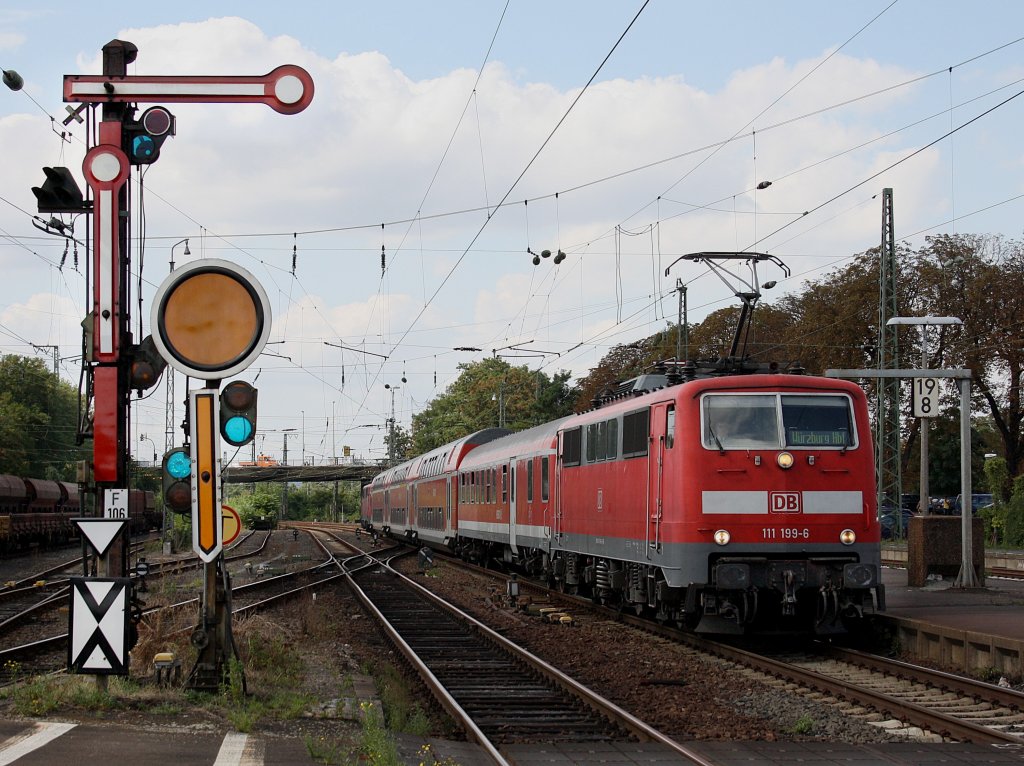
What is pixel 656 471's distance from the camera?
15.0 meters

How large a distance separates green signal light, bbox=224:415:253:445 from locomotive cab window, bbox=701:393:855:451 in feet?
20.1

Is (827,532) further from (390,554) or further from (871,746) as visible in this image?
(390,554)

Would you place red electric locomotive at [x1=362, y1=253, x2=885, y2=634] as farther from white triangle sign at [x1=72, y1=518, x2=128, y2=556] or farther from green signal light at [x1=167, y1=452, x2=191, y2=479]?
white triangle sign at [x1=72, y1=518, x2=128, y2=556]

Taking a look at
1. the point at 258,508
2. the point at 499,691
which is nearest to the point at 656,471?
the point at 499,691

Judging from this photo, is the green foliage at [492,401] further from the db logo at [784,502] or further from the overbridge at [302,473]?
the db logo at [784,502]

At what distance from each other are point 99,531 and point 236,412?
140 centimetres

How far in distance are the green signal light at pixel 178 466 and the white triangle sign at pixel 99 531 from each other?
1.90ft

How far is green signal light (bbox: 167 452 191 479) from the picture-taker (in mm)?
9734

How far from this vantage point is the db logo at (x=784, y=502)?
45.7ft

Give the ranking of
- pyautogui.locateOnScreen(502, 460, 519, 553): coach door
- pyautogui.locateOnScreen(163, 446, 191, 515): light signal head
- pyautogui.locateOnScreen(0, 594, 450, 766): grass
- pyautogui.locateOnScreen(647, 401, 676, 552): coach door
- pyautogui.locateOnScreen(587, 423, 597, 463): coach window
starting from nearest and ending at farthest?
pyautogui.locateOnScreen(0, 594, 450, 766): grass, pyautogui.locateOnScreen(163, 446, 191, 515): light signal head, pyautogui.locateOnScreen(647, 401, 676, 552): coach door, pyautogui.locateOnScreen(587, 423, 597, 463): coach window, pyautogui.locateOnScreen(502, 460, 519, 553): coach door

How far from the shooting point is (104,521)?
30.8ft

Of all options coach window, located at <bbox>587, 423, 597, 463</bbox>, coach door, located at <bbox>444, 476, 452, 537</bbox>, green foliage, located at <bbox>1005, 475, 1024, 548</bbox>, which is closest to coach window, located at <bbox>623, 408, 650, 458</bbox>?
coach window, located at <bbox>587, 423, 597, 463</bbox>

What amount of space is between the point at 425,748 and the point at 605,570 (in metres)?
10.1

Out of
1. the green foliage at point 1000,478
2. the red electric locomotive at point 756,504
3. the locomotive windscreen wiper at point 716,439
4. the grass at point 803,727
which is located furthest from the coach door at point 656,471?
the green foliage at point 1000,478
